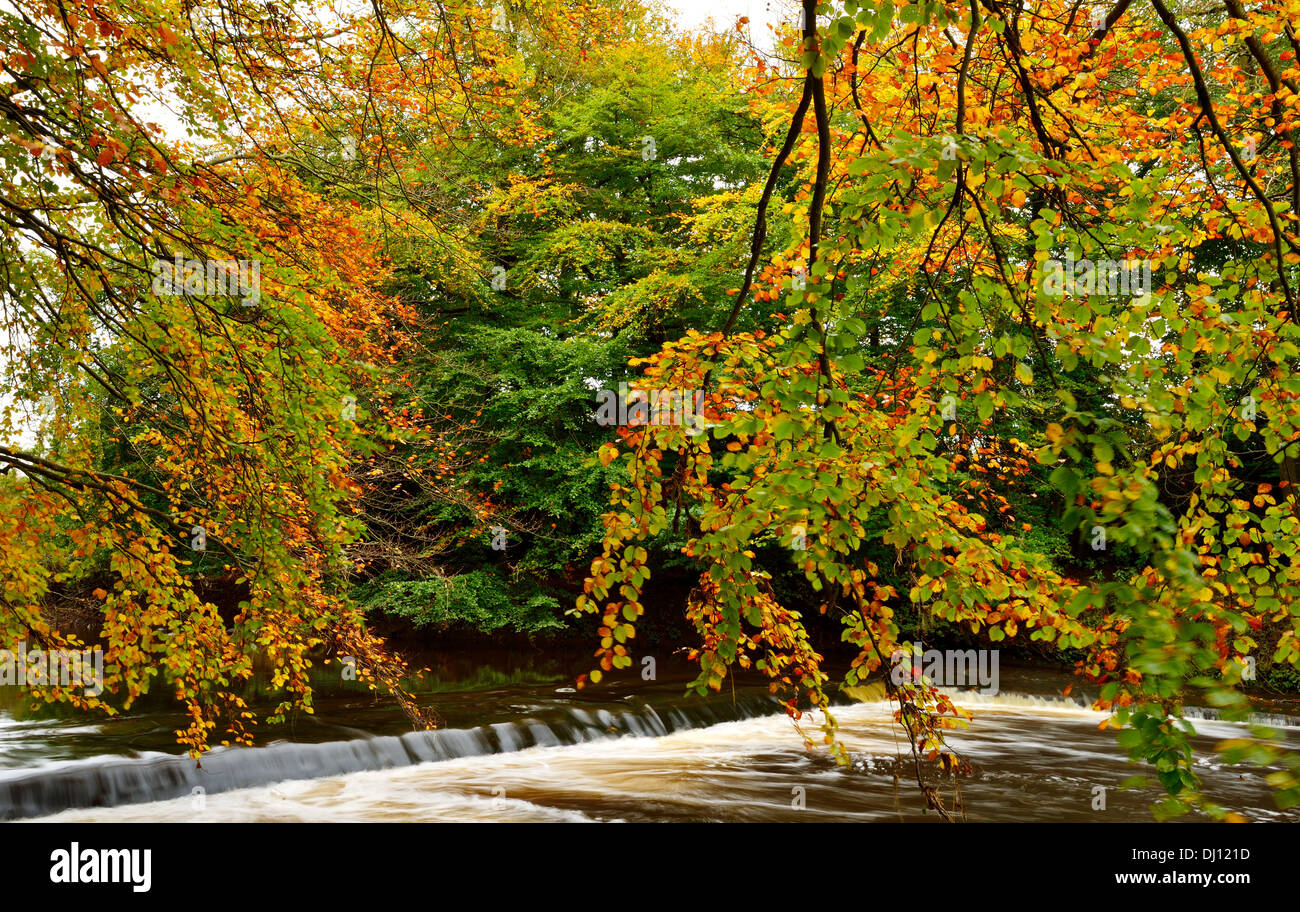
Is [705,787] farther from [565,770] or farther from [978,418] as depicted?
[978,418]

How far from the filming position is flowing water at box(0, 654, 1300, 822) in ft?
25.1

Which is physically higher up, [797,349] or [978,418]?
[797,349]

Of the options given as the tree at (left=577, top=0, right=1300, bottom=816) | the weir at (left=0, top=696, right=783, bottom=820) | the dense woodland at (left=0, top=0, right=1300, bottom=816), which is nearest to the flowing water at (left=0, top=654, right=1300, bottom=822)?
the weir at (left=0, top=696, right=783, bottom=820)

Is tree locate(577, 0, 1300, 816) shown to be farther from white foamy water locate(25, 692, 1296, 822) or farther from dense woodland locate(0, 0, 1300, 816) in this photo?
white foamy water locate(25, 692, 1296, 822)

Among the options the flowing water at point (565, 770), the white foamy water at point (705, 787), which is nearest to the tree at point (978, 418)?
the white foamy water at point (705, 787)

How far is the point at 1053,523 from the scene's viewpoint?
1636 cm

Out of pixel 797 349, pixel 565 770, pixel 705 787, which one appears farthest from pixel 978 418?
pixel 565 770

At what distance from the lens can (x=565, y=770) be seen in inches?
368

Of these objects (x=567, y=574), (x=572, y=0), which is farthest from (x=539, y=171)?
(x=572, y=0)

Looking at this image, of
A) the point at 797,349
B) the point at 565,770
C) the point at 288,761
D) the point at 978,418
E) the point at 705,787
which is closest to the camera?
the point at 797,349

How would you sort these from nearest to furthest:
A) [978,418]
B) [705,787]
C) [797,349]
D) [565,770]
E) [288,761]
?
[797,349], [978,418], [288,761], [705,787], [565,770]

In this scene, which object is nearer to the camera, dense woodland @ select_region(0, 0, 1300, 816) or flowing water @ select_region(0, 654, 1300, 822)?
dense woodland @ select_region(0, 0, 1300, 816)

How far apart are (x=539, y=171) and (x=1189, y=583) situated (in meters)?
19.1
